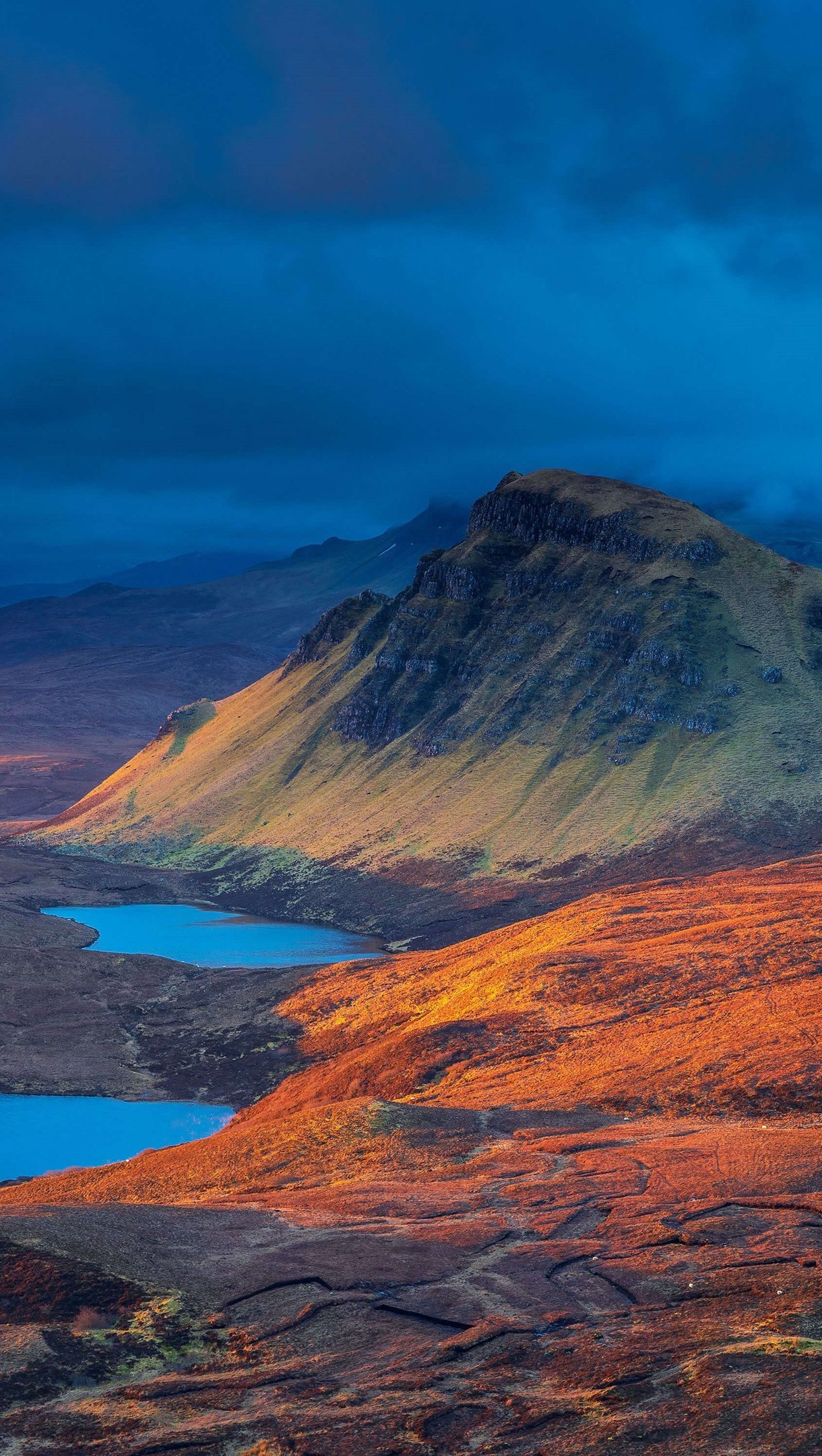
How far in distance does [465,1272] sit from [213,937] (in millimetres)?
121066

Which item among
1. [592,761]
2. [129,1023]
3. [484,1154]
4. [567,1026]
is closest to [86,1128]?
[129,1023]

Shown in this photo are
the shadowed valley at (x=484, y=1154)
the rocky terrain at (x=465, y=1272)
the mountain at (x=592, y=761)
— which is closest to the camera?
the rocky terrain at (x=465, y=1272)

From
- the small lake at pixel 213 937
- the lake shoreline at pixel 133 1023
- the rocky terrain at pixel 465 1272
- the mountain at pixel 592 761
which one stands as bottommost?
the rocky terrain at pixel 465 1272

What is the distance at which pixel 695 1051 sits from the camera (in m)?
61.6

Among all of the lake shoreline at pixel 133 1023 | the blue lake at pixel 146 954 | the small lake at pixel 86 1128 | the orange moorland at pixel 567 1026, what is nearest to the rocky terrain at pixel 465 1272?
the orange moorland at pixel 567 1026

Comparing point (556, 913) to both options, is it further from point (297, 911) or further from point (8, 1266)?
point (8, 1266)

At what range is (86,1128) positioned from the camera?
81688 mm

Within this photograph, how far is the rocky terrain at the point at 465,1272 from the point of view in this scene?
24.2 metres

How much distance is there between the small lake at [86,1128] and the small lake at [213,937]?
44020mm

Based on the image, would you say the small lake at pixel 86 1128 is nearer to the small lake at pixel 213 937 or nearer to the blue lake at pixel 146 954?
the blue lake at pixel 146 954

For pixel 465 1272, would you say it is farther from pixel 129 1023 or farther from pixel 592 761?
pixel 592 761

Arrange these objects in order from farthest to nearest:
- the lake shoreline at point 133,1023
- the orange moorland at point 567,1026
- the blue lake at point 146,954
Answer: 1. the lake shoreline at point 133,1023
2. the blue lake at point 146,954
3. the orange moorland at point 567,1026

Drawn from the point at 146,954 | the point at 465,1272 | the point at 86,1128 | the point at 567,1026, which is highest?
the point at 146,954

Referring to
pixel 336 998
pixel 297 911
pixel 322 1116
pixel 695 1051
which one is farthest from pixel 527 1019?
pixel 297 911
